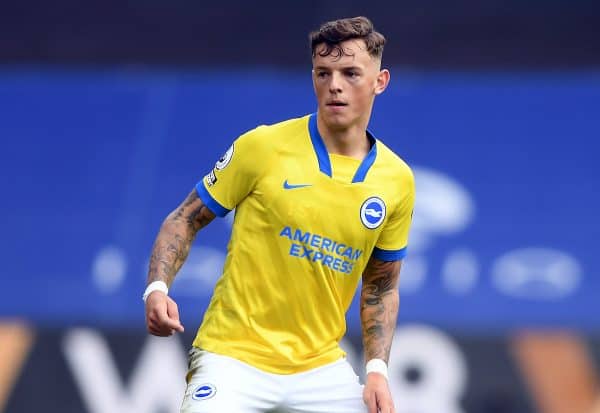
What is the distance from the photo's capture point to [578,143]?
34.6 feet

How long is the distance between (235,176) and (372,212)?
21.6 inches

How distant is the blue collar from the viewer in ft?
17.3

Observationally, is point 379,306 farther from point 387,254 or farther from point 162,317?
point 162,317

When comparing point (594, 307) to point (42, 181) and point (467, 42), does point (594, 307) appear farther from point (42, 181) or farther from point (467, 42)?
point (42, 181)

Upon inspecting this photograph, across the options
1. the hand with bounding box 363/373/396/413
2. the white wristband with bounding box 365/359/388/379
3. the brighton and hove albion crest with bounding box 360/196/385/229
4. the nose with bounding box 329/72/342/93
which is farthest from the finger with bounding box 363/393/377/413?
the nose with bounding box 329/72/342/93

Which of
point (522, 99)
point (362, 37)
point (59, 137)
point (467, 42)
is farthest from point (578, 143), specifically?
point (362, 37)

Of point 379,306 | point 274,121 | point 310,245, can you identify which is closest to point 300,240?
point 310,245

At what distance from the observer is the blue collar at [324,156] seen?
208 inches

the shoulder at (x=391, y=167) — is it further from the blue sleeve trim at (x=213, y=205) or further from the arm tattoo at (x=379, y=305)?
the blue sleeve trim at (x=213, y=205)

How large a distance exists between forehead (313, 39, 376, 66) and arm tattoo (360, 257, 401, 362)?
81cm

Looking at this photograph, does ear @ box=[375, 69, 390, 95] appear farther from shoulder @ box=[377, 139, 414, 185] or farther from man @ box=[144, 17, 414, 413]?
shoulder @ box=[377, 139, 414, 185]

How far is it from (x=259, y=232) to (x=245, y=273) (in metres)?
0.17

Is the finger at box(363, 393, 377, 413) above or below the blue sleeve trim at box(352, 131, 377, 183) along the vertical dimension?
below

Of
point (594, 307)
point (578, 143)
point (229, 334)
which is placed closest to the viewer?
point (229, 334)
